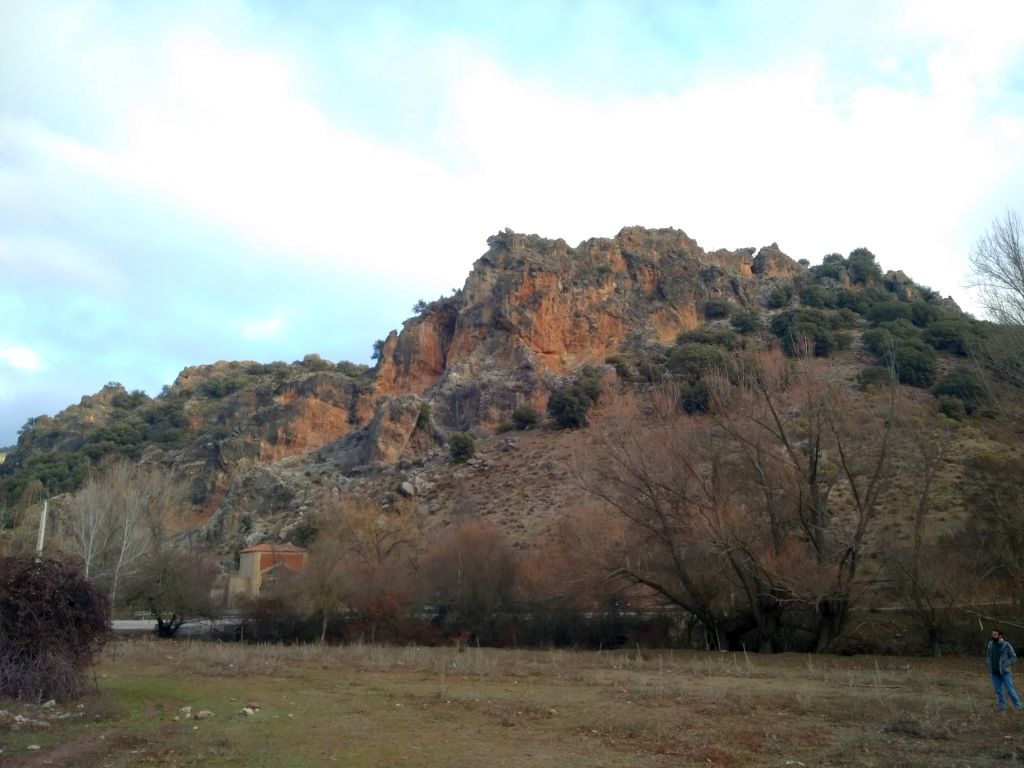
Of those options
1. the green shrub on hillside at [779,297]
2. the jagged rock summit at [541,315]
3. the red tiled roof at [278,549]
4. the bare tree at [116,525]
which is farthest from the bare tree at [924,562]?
the green shrub on hillside at [779,297]

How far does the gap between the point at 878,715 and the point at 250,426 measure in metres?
68.4

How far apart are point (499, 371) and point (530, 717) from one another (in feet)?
182

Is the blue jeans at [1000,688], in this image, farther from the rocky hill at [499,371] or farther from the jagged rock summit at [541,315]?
the jagged rock summit at [541,315]

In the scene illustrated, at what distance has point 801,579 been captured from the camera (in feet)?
83.0

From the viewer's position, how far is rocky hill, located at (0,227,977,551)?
191 feet

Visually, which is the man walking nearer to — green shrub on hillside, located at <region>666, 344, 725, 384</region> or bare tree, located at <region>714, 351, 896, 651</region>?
bare tree, located at <region>714, 351, 896, 651</region>

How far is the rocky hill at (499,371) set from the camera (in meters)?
58.2

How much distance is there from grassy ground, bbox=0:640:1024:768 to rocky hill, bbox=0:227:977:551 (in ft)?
90.7

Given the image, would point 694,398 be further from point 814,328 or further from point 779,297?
point 779,297

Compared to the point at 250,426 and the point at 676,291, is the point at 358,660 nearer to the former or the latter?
the point at 250,426

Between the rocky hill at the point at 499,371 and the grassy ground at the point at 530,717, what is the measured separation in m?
27.6

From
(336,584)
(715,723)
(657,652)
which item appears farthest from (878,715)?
(336,584)

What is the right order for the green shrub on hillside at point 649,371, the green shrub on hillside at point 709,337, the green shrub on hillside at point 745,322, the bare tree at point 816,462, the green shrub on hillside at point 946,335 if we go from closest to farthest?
the bare tree at point 816,462 → the green shrub on hillside at point 946,335 → the green shrub on hillside at point 649,371 → the green shrub on hillside at point 709,337 → the green shrub on hillside at point 745,322

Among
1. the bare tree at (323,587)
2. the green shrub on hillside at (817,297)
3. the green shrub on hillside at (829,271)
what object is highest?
the green shrub on hillside at (829,271)
